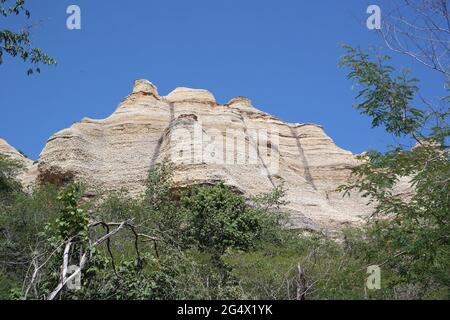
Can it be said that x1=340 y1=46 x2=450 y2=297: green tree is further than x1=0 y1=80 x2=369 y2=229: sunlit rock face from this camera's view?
No

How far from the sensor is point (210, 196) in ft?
77.0

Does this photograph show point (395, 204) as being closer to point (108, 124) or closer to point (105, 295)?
point (105, 295)

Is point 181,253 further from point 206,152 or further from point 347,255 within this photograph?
point 206,152

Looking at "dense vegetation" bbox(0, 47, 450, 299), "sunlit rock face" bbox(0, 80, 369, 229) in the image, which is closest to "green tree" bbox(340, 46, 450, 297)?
"dense vegetation" bbox(0, 47, 450, 299)

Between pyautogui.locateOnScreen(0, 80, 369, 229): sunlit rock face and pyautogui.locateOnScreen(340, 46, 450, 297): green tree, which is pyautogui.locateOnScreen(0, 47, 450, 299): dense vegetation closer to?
A: pyautogui.locateOnScreen(340, 46, 450, 297): green tree

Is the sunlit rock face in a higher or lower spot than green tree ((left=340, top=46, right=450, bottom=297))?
higher

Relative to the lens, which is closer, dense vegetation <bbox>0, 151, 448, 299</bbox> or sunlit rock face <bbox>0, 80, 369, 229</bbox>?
dense vegetation <bbox>0, 151, 448, 299</bbox>

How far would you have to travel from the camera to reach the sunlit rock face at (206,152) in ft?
105

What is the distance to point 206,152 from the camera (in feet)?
102

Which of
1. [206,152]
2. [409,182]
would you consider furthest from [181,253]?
[206,152]

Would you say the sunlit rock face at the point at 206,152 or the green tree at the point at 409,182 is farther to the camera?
the sunlit rock face at the point at 206,152

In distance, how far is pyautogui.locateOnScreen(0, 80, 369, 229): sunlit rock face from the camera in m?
31.9

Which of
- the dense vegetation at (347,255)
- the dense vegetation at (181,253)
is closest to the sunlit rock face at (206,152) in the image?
the dense vegetation at (181,253)

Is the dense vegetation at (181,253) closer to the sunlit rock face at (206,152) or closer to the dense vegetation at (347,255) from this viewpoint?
the dense vegetation at (347,255)
